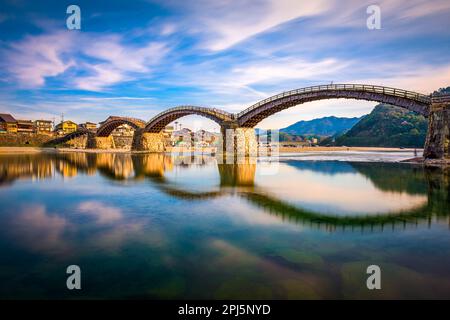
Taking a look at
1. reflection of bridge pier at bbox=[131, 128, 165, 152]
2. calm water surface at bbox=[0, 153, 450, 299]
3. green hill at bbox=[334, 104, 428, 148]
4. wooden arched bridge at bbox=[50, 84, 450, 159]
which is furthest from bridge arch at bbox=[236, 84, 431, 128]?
green hill at bbox=[334, 104, 428, 148]

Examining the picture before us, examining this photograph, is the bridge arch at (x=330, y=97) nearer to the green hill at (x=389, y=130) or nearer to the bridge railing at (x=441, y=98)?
the bridge railing at (x=441, y=98)

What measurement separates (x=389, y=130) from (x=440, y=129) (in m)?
101

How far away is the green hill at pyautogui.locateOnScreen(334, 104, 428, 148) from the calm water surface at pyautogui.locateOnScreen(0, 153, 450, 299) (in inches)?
4143

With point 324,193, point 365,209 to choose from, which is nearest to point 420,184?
point 324,193

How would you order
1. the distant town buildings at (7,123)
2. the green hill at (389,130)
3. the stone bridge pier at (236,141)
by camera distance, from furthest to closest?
the green hill at (389,130), the distant town buildings at (7,123), the stone bridge pier at (236,141)

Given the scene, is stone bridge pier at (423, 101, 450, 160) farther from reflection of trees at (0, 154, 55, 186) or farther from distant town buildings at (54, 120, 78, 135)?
distant town buildings at (54, 120, 78, 135)

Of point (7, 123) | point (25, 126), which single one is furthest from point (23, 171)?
point (25, 126)

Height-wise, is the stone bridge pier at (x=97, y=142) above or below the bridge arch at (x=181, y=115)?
below

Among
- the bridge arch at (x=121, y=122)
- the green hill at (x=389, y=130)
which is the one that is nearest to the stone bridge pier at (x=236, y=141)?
the bridge arch at (x=121, y=122)

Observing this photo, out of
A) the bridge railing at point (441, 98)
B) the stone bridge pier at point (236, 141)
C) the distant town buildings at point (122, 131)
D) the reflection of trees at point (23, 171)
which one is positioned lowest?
the reflection of trees at point (23, 171)

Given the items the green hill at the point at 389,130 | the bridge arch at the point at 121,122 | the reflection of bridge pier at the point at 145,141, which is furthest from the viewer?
the green hill at the point at 389,130

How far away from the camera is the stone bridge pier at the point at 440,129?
30.8m

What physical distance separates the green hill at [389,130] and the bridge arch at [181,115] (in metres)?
80.9
